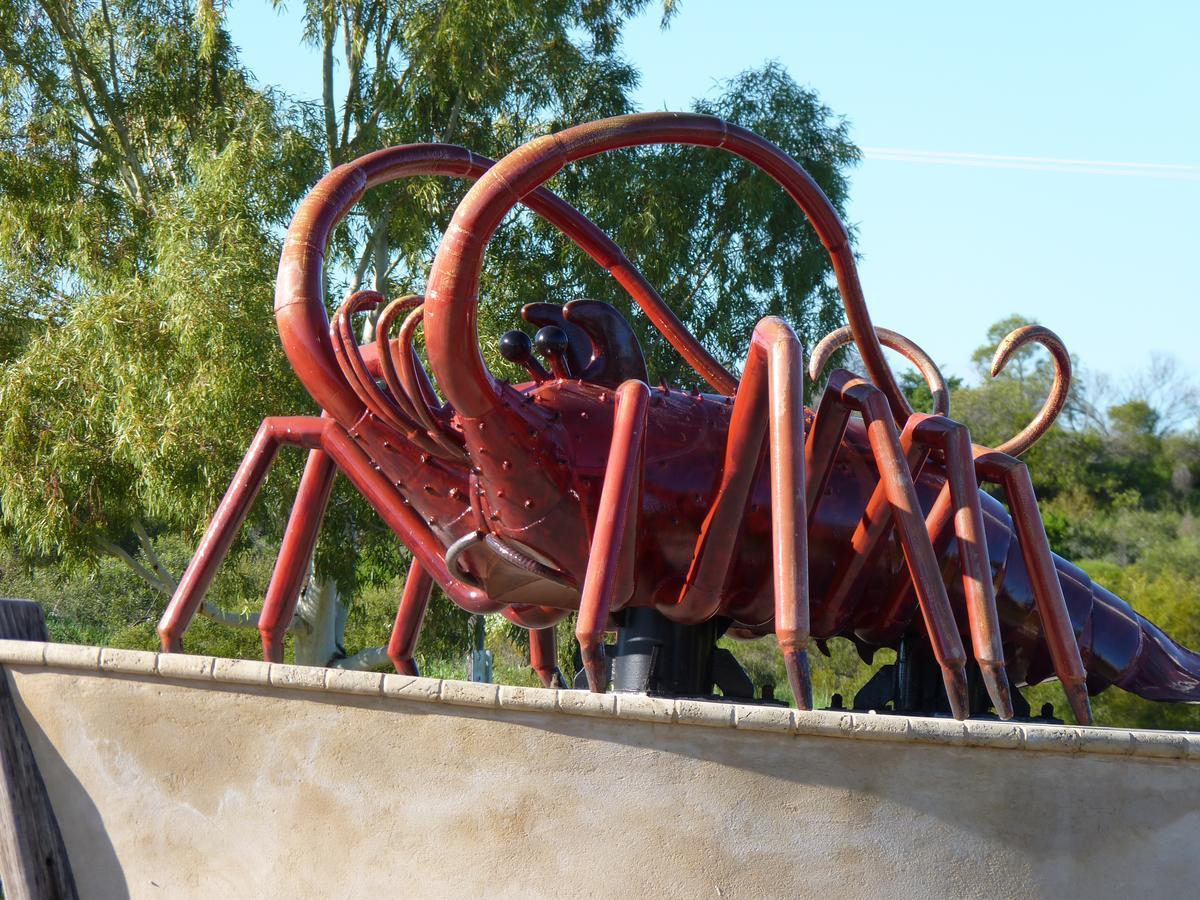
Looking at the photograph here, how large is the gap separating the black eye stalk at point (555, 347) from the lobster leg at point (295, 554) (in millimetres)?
981

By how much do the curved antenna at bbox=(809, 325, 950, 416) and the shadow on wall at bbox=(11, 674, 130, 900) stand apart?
135 inches

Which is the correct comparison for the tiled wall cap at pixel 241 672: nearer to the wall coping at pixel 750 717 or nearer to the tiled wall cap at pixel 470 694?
the wall coping at pixel 750 717

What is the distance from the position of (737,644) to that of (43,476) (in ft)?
32.0

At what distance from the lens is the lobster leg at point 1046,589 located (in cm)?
458

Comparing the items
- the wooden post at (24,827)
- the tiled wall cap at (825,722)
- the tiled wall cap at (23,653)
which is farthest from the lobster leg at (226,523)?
the tiled wall cap at (825,722)

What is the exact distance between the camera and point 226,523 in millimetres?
5086

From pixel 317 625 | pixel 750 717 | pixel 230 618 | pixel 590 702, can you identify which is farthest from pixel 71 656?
pixel 317 625

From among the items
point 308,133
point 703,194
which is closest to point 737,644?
point 703,194

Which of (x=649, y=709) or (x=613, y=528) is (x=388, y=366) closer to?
(x=613, y=528)

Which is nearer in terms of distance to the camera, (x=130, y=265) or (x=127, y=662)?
(x=127, y=662)

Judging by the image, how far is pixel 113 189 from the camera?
1748 centimetres

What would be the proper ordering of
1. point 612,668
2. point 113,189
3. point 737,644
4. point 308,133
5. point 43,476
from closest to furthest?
1. point 612,668
2. point 43,476
3. point 308,133
4. point 113,189
5. point 737,644

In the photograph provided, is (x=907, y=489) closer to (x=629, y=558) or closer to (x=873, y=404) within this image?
A: (x=873, y=404)

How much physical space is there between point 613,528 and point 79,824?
6.52 ft
